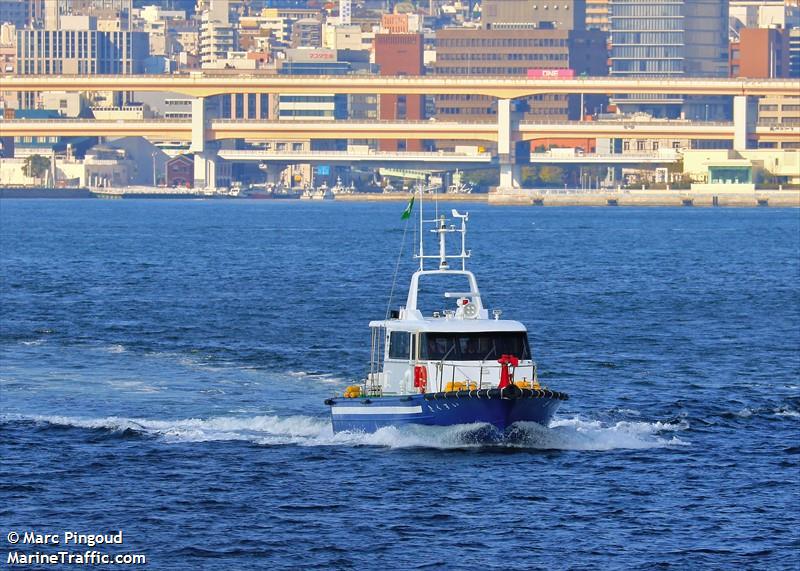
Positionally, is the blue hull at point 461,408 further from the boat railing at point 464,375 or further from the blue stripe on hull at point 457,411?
the boat railing at point 464,375

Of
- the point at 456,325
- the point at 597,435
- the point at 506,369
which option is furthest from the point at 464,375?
the point at 597,435

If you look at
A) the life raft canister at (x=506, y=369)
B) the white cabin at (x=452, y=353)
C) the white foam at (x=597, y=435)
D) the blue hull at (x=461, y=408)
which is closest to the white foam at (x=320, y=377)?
the white foam at (x=597, y=435)

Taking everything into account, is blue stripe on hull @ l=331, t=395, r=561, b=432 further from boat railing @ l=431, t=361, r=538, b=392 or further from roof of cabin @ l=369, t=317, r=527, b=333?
roof of cabin @ l=369, t=317, r=527, b=333

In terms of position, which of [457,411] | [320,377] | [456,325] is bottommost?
[320,377]

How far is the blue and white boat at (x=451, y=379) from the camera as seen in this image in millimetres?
42094

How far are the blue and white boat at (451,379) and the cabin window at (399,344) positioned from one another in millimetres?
22

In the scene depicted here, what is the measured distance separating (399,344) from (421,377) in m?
1.30

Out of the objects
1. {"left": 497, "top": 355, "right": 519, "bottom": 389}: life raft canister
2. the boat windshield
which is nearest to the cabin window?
the boat windshield

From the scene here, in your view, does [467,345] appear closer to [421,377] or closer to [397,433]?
[421,377]

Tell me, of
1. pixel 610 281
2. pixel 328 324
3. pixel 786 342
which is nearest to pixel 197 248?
pixel 610 281

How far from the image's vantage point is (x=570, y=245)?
497ft

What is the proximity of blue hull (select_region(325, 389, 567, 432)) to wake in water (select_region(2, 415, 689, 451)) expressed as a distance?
0.18 meters

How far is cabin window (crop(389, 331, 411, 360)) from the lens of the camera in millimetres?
43719

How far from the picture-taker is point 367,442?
43719mm
